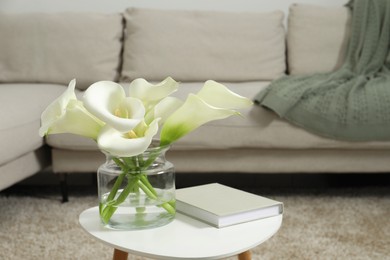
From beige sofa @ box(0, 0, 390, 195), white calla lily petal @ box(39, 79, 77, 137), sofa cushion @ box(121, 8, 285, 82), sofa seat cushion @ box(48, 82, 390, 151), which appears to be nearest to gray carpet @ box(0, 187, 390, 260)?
sofa seat cushion @ box(48, 82, 390, 151)

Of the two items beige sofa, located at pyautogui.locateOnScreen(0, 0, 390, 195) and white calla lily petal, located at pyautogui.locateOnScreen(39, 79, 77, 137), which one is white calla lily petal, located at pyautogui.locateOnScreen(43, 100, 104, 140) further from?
beige sofa, located at pyautogui.locateOnScreen(0, 0, 390, 195)

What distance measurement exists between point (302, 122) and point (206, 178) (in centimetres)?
75

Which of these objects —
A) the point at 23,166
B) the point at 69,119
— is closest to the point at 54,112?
the point at 69,119

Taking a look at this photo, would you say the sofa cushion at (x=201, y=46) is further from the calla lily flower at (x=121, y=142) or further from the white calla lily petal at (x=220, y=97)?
the calla lily flower at (x=121, y=142)

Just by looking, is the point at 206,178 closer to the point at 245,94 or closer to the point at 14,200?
the point at 245,94

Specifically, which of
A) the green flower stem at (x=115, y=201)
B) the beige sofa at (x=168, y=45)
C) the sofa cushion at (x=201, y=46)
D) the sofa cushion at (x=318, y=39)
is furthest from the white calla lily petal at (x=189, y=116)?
the sofa cushion at (x=318, y=39)

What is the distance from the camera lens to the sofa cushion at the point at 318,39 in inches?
112

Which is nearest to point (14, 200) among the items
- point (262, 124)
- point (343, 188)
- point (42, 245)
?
point (42, 245)

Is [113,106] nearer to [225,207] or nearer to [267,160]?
[225,207]

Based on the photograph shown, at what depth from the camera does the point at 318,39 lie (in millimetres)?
2869

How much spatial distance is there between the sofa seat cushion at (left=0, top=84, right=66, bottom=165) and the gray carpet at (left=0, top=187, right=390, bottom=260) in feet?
0.86

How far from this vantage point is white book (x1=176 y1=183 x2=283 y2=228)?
1173 millimetres

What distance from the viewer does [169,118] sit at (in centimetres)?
115

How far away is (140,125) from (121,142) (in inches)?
3.1
